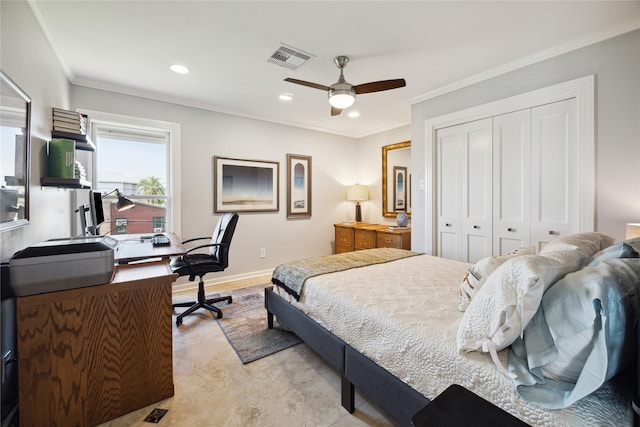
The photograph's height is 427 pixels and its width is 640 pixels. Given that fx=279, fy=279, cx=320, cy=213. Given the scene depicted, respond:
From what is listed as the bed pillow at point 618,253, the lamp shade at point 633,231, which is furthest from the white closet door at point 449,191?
the bed pillow at point 618,253

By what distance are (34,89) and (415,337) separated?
9.13 feet

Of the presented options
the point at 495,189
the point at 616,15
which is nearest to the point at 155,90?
the point at 495,189

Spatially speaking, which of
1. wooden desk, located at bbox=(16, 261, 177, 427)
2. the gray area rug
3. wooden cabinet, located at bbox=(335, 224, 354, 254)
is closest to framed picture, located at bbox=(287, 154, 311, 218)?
wooden cabinet, located at bbox=(335, 224, 354, 254)

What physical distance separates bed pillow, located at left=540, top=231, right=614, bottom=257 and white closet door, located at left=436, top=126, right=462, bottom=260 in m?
1.49

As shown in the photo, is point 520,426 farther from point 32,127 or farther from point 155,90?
point 155,90

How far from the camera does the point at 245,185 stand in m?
4.14

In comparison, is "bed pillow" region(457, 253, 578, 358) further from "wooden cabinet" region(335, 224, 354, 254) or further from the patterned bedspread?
"wooden cabinet" region(335, 224, 354, 254)

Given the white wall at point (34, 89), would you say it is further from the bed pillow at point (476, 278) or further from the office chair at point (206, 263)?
the bed pillow at point (476, 278)

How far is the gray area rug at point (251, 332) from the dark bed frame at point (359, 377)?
11.4 inches

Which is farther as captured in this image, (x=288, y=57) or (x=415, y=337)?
(x=288, y=57)

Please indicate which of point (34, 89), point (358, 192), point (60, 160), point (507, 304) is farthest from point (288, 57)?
point (358, 192)

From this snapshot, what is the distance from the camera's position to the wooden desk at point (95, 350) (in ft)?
4.47

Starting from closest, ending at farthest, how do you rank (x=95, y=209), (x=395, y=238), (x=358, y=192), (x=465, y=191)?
(x=95, y=209)
(x=465, y=191)
(x=395, y=238)
(x=358, y=192)

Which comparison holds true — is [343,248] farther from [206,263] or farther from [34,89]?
[34,89]
